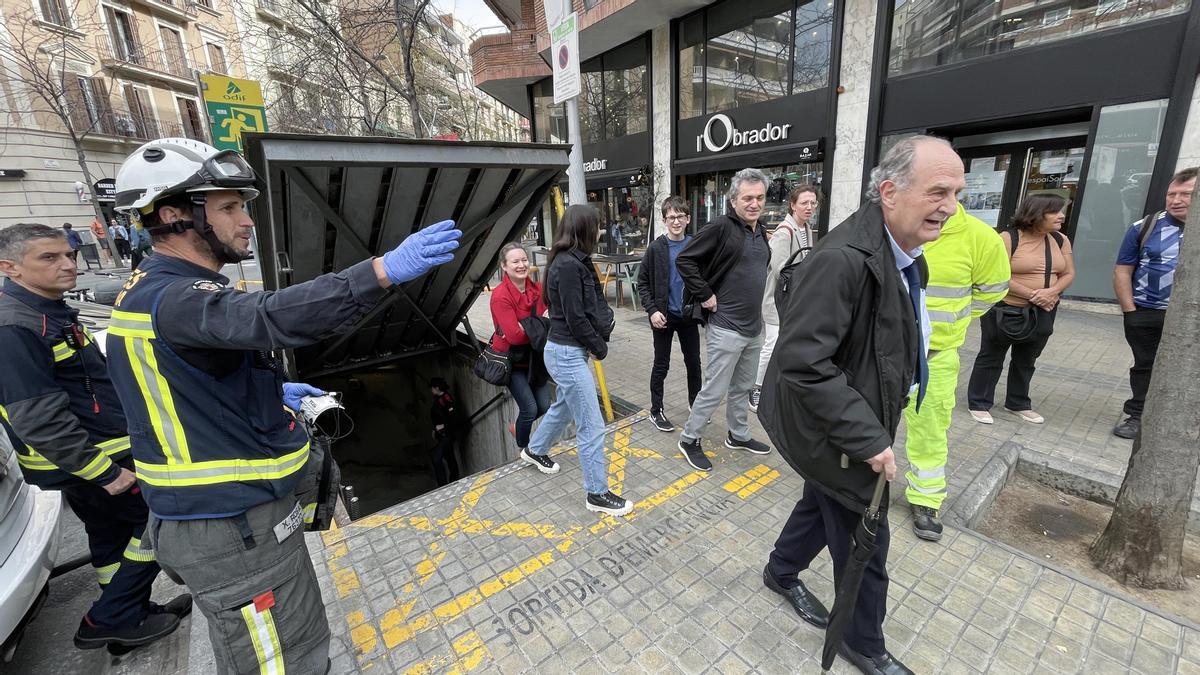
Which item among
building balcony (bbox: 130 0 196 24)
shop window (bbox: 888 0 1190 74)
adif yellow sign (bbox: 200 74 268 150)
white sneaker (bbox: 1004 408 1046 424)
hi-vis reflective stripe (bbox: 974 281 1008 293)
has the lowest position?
white sneaker (bbox: 1004 408 1046 424)

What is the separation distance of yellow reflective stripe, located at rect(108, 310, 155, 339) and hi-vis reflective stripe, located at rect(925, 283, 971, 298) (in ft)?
11.4

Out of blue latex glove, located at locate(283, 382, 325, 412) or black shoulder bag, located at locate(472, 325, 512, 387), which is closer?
blue latex glove, located at locate(283, 382, 325, 412)

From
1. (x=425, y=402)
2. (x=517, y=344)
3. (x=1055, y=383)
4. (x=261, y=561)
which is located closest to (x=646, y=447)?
(x=517, y=344)

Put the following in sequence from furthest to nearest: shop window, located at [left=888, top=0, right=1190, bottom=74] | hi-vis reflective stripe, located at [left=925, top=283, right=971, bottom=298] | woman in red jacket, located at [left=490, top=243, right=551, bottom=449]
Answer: shop window, located at [left=888, top=0, right=1190, bottom=74] → woman in red jacket, located at [left=490, top=243, right=551, bottom=449] → hi-vis reflective stripe, located at [left=925, top=283, right=971, bottom=298]

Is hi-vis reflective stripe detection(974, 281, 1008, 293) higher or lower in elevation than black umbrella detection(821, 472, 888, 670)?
higher

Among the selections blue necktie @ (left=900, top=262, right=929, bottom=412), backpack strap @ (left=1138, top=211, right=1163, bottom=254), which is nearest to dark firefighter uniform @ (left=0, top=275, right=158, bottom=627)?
blue necktie @ (left=900, top=262, right=929, bottom=412)

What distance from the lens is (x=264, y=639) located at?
156cm

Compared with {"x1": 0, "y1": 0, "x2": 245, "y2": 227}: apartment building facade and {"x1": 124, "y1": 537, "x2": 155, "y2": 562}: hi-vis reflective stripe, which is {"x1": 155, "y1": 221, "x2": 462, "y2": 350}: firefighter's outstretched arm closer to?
{"x1": 124, "y1": 537, "x2": 155, "y2": 562}: hi-vis reflective stripe

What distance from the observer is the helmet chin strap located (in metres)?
1.45

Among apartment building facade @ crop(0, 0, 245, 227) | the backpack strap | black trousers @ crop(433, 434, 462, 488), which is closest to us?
the backpack strap

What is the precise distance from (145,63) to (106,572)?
31539 millimetres

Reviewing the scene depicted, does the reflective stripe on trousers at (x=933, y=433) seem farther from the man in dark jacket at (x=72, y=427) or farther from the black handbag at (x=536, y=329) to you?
the man in dark jacket at (x=72, y=427)

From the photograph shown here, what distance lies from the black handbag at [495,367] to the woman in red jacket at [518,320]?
0.06 meters

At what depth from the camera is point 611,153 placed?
14797 mm
